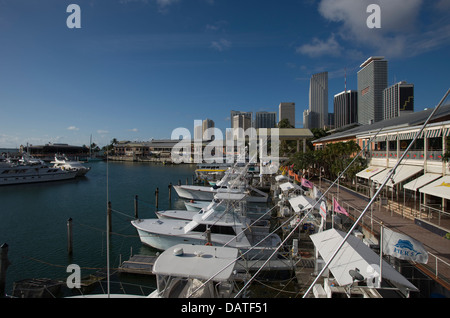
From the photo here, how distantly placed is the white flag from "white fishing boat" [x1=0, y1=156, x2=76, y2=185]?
59854 millimetres

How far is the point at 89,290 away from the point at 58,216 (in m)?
17.5

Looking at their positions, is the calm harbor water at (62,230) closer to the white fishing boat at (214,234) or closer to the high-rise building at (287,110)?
the white fishing boat at (214,234)

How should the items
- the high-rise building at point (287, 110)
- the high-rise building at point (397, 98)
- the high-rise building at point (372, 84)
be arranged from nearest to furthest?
the high-rise building at point (372, 84) < the high-rise building at point (397, 98) < the high-rise building at point (287, 110)

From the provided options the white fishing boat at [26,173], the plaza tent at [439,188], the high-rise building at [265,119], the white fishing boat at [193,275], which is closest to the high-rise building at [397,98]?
the plaza tent at [439,188]

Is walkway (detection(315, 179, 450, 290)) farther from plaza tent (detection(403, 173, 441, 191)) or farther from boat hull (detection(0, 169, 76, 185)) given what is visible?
boat hull (detection(0, 169, 76, 185))

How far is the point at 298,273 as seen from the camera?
1105 centimetres

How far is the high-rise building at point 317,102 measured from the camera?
189400 mm

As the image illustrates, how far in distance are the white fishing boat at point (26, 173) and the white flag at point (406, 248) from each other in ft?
196

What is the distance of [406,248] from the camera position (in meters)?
7.28

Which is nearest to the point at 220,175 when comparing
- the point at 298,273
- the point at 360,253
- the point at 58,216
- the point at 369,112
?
the point at 58,216

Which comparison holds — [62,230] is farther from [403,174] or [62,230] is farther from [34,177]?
[34,177]
